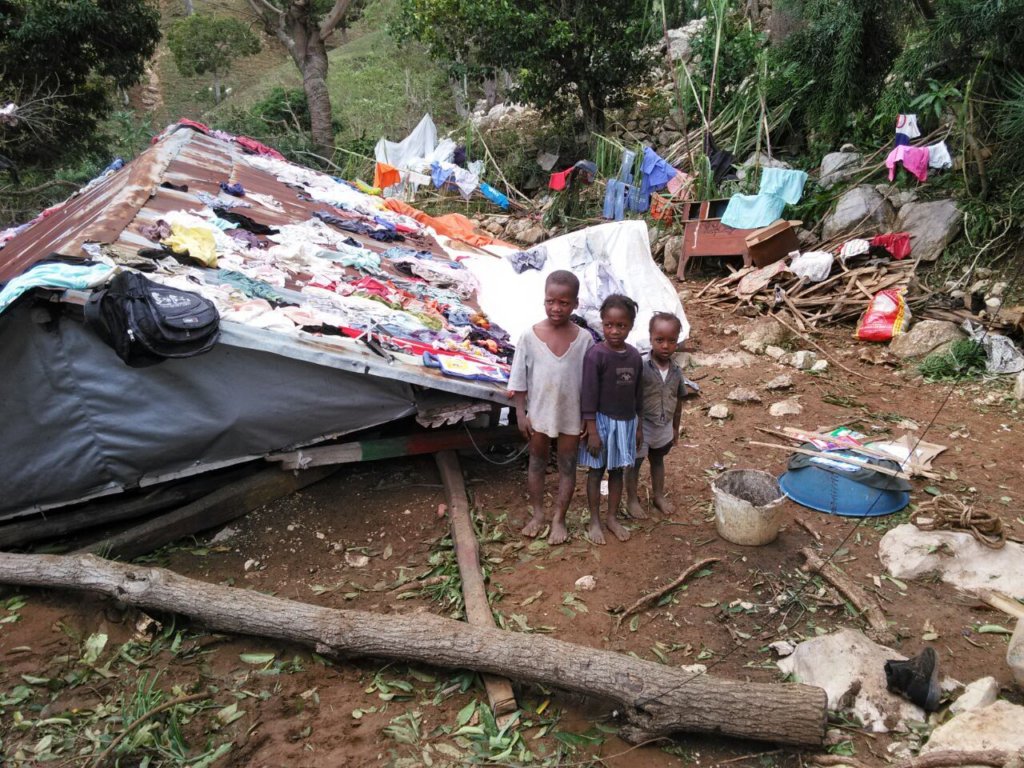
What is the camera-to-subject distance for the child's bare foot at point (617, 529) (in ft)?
11.7

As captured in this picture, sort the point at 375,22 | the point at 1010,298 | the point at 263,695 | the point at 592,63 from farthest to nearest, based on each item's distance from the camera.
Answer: the point at 375,22 < the point at 592,63 < the point at 1010,298 < the point at 263,695

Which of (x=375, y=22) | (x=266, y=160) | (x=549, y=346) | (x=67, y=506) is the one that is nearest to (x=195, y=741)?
(x=67, y=506)

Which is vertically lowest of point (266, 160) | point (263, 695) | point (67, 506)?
point (263, 695)

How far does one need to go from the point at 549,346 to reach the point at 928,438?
2996mm

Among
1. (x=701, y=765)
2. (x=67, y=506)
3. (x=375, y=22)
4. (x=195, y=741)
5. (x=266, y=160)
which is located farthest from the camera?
(x=375, y=22)

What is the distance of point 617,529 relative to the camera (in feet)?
11.8

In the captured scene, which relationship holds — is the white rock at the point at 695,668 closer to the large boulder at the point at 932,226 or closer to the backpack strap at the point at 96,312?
the backpack strap at the point at 96,312

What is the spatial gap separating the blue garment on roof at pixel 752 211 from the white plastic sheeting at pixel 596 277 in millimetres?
2163

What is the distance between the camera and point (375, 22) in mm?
34688

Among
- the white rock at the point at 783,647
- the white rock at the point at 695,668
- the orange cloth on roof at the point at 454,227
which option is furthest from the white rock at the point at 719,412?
the orange cloth on roof at the point at 454,227

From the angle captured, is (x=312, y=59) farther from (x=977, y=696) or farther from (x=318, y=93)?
(x=977, y=696)

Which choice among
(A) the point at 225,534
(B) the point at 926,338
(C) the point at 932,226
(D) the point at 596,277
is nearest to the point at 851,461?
(B) the point at 926,338

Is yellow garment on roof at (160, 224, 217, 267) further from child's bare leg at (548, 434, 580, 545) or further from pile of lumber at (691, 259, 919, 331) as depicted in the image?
pile of lumber at (691, 259, 919, 331)

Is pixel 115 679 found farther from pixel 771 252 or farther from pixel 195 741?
pixel 771 252
